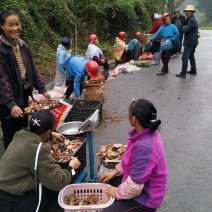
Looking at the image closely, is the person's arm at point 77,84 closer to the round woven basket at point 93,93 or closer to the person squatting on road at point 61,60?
the round woven basket at point 93,93

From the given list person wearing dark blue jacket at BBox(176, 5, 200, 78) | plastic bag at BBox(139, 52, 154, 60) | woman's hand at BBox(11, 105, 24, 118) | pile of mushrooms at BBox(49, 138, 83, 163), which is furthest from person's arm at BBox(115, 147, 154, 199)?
plastic bag at BBox(139, 52, 154, 60)

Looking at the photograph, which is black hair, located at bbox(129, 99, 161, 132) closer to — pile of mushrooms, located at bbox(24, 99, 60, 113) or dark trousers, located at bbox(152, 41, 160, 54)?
pile of mushrooms, located at bbox(24, 99, 60, 113)

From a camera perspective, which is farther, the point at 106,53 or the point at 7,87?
the point at 106,53

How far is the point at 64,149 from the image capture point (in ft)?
11.6

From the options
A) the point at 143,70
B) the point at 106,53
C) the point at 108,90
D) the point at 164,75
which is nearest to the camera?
the point at 108,90

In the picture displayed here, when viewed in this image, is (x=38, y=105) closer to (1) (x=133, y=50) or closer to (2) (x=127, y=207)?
(2) (x=127, y=207)

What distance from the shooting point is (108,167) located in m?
3.45

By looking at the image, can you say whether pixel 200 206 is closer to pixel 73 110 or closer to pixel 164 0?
pixel 73 110

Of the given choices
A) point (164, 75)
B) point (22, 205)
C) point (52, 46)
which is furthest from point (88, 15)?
point (22, 205)

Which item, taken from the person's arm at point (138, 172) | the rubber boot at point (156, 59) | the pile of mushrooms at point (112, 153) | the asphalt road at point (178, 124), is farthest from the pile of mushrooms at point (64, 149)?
the rubber boot at point (156, 59)

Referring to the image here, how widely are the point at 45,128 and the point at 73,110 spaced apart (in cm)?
278

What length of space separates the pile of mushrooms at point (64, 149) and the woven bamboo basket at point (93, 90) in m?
2.62

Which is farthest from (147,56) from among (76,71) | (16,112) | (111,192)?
(111,192)

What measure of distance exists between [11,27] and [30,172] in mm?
→ 1788
